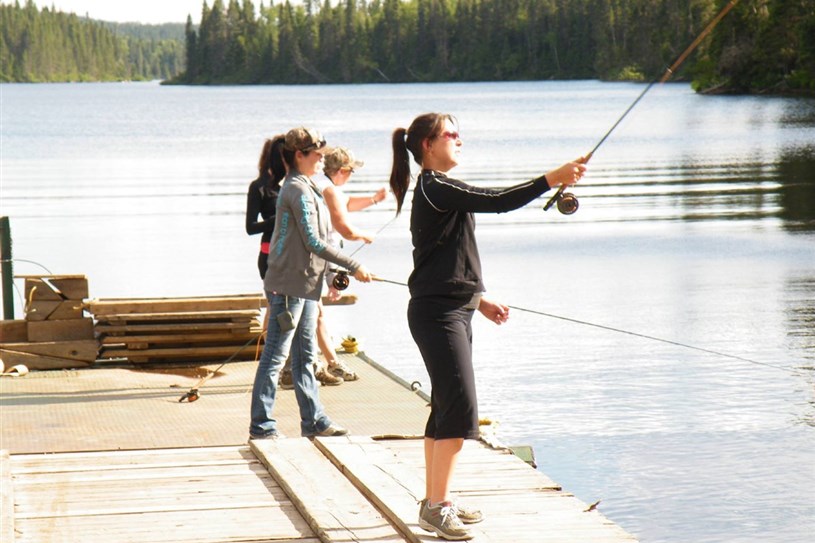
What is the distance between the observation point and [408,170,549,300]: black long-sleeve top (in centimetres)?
530

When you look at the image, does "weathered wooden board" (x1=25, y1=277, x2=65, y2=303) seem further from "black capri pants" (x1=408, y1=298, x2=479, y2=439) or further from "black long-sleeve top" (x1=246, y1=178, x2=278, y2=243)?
"black capri pants" (x1=408, y1=298, x2=479, y2=439)

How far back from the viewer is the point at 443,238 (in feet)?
17.6

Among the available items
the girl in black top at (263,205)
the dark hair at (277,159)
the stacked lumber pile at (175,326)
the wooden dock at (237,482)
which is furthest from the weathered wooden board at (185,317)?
the dark hair at (277,159)

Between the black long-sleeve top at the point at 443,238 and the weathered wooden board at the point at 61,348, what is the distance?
219 inches

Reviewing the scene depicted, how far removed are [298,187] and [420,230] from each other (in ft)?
6.50

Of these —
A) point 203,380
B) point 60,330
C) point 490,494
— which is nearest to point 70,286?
point 60,330

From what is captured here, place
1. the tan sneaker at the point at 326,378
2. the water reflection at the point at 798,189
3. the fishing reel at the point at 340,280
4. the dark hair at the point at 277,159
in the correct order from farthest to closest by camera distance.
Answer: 1. the water reflection at the point at 798,189
2. the tan sneaker at the point at 326,378
3. the fishing reel at the point at 340,280
4. the dark hair at the point at 277,159

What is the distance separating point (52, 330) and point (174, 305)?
994 millimetres

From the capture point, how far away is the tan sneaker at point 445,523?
5289 mm

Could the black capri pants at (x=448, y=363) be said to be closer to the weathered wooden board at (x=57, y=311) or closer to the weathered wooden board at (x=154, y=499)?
the weathered wooden board at (x=154, y=499)

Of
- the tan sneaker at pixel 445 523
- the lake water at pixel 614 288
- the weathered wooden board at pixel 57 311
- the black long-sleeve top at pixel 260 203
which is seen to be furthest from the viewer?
the weathered wooden board at pixel 57 311

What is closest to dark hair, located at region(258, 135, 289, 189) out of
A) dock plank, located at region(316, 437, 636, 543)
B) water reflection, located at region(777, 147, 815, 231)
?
dock plank, located at region(316, 437, 636, 543)

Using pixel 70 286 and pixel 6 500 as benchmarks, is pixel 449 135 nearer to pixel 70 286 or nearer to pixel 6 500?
pixel 6 500

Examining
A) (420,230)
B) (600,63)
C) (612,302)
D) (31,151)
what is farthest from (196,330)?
(600,63)
